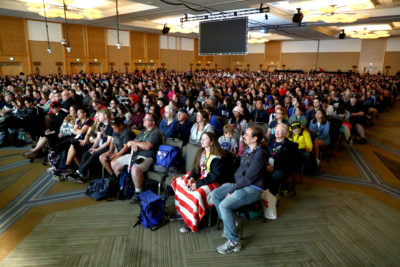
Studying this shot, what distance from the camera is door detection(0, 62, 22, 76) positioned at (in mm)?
18548

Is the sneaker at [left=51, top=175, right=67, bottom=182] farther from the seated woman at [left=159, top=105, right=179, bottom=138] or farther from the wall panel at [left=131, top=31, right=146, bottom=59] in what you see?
the wall panel at [left=131, top=31, right=146, bottom=59]

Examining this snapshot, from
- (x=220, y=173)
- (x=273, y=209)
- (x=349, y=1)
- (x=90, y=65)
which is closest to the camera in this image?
(x=220, y=173)

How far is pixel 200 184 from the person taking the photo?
10.9ft

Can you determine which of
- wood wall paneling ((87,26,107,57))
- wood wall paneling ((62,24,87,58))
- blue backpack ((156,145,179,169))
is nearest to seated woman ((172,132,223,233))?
blue backpack ((156,145,179,169))

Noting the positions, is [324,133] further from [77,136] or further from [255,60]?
[255,60]

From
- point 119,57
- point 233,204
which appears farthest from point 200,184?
point 119,57

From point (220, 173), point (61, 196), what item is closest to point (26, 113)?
point (61, 196)

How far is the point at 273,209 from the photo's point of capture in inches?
146

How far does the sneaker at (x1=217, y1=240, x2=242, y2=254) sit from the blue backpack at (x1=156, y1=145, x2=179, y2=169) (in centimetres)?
154

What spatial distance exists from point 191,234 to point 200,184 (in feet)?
2.20

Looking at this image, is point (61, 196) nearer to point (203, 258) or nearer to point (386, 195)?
point (203, 258)

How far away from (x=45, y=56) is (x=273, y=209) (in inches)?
898

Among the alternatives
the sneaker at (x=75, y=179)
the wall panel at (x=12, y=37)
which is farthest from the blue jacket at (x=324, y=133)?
the wall panel at (x=12, y=37)

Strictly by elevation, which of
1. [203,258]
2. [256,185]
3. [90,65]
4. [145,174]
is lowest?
[203,258]
